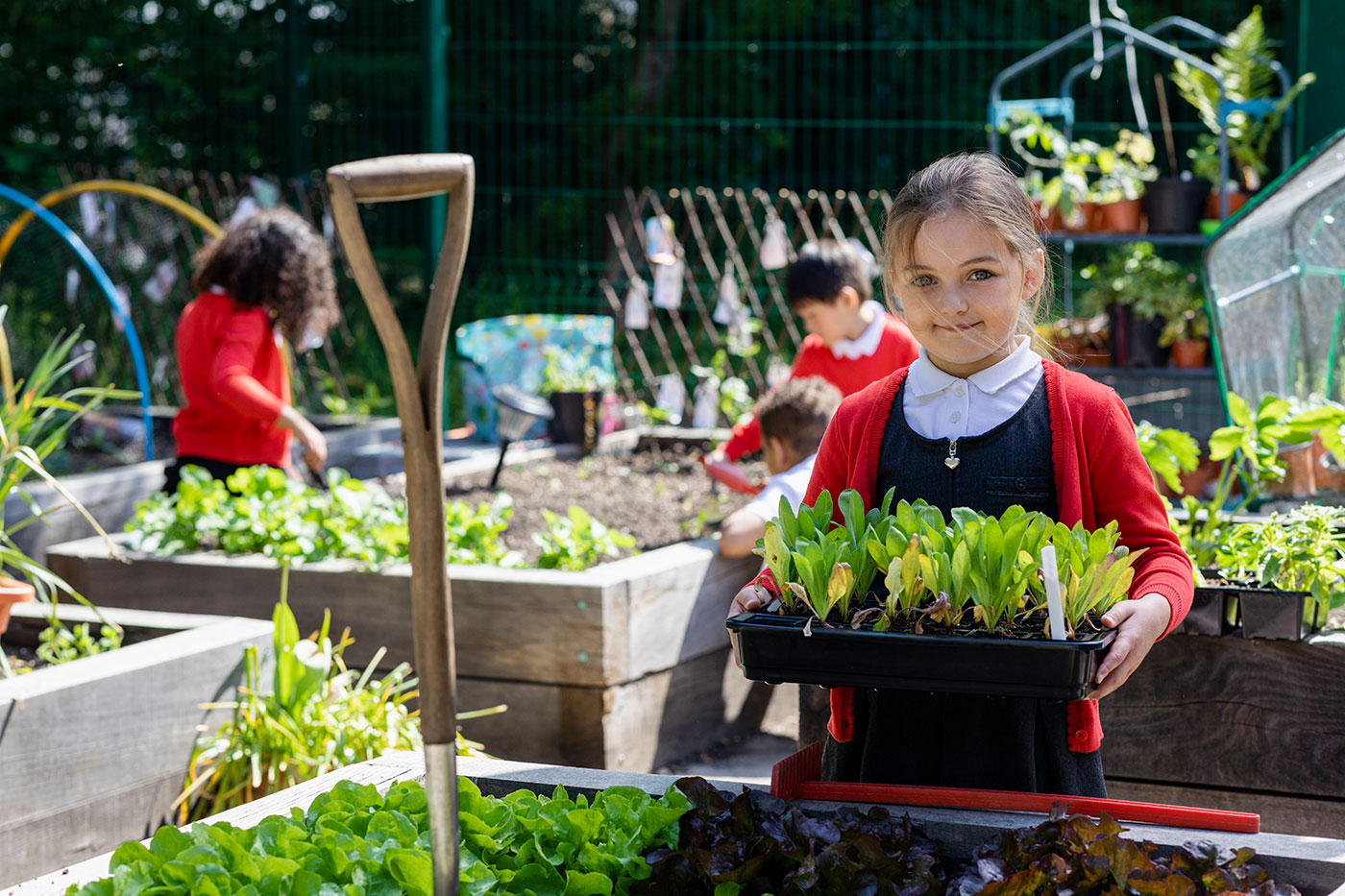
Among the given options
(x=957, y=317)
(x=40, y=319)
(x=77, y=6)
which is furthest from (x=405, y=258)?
(x=957, y=317)

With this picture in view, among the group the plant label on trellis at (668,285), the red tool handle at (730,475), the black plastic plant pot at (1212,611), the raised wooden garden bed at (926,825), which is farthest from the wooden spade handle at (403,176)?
the plant label on trellis at (668,285)

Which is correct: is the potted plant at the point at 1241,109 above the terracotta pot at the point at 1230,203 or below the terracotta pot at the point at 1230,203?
above

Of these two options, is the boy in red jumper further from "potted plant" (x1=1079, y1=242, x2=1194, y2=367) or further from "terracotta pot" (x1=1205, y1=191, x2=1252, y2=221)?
"terracotta pot" (x1=1205, y1=191, x2=1252, y2=221)

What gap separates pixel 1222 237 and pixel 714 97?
7315 mm

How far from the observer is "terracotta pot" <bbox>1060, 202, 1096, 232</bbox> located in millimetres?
4879

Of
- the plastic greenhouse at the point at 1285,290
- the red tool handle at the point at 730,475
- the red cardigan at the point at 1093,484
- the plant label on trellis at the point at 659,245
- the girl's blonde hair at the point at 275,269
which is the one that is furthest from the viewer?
the plant label on trellis at the point at 659,245

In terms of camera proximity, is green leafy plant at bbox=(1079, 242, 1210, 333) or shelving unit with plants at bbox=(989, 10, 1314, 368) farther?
green leafy plant at bbox=(1079, 242, 1210, 333)

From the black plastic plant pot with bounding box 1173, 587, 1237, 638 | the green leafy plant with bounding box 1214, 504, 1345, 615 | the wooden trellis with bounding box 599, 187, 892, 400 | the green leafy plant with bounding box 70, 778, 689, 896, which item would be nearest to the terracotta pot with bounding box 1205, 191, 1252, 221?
the wooden trellis with bounding box 599, 187, 892, 400

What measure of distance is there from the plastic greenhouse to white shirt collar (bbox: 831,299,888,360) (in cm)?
99

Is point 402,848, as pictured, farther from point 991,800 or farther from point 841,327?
point 841,327

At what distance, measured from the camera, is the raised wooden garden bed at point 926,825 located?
48.5 inches

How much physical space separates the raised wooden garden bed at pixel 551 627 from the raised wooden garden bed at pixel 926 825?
4.53 feet

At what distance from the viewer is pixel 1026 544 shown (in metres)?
1.29

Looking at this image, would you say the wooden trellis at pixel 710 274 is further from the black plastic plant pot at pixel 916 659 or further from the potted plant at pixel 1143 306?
the black plastic plant pot at pixel 916 659
